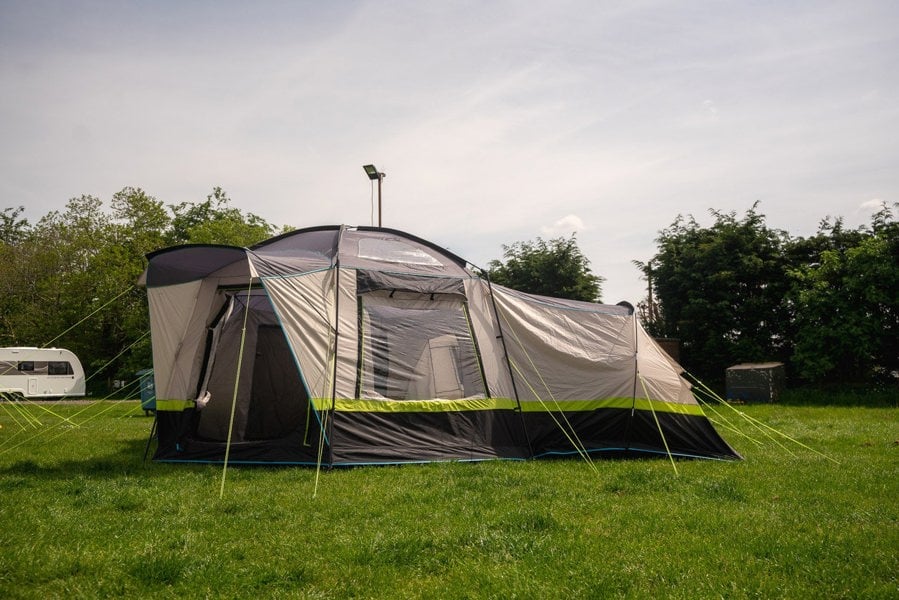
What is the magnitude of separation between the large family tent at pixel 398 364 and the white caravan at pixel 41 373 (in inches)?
667

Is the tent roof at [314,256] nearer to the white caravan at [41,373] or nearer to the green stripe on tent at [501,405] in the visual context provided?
the green stripe on tent at [501,405]

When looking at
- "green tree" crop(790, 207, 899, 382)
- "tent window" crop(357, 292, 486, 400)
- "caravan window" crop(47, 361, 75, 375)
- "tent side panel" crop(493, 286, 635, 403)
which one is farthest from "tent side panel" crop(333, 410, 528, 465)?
"caravan window" crop(47, 361, 75, 375)

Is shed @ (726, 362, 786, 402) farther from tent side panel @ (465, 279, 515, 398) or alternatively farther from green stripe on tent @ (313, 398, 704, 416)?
tent side panel @ (465, 279, 515, 398)

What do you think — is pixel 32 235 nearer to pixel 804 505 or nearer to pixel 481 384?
pixel 481 384

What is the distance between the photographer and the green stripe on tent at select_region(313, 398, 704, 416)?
22.5 ft

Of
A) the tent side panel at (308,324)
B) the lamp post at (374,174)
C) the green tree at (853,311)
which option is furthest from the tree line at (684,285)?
the lamp post at (374,174)

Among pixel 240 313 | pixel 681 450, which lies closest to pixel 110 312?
pixel 240 313

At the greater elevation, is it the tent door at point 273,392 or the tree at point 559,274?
the tree at point 559,274

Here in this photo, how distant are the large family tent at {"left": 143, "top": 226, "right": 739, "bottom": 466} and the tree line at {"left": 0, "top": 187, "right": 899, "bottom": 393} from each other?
1.56 m

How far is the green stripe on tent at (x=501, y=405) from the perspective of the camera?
6.87m

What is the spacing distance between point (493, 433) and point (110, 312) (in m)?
24.2

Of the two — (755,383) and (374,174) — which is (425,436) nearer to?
(374,174)

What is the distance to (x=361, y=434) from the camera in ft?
22.2

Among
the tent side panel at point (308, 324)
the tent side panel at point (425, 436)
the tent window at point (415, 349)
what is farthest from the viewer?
the tent window at point (415, 349)
